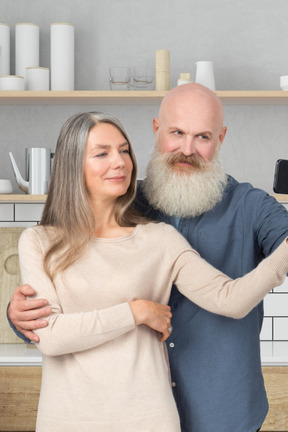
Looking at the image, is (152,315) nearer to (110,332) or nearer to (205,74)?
(110,332)

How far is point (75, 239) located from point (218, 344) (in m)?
0.42

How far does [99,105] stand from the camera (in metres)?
3.12

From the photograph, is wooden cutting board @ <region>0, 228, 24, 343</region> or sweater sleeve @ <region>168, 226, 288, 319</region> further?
wooden cutting board @ <region>0, 228, 24, 343</region>

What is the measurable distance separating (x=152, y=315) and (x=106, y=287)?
111 mm

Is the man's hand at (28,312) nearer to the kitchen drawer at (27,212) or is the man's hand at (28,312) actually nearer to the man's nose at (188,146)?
the man's nose at (188,146)

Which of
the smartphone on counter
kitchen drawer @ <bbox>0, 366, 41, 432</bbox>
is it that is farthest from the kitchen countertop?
the smartphone on counter

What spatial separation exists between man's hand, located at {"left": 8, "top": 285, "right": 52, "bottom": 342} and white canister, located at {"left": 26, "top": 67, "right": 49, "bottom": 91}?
1.62 metres

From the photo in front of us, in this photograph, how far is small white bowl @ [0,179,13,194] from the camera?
9.68 ft

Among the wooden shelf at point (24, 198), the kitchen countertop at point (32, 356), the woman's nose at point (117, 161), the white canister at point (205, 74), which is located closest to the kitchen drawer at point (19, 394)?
the kitchen countertop at point (32, 356)

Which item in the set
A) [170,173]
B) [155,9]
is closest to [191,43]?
[155,9]

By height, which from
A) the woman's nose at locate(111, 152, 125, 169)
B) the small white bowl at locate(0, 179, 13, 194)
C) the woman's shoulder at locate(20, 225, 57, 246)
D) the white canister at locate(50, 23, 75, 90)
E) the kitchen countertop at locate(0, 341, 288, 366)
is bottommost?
the kitchen countertop at locate(0, 341, 288, 366)

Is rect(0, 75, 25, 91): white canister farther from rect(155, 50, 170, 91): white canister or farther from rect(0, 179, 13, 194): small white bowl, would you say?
rect(155, 50, 170, 91): white canister

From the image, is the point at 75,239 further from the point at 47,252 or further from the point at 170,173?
the point at 170,173

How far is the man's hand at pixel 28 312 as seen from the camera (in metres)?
1.38
